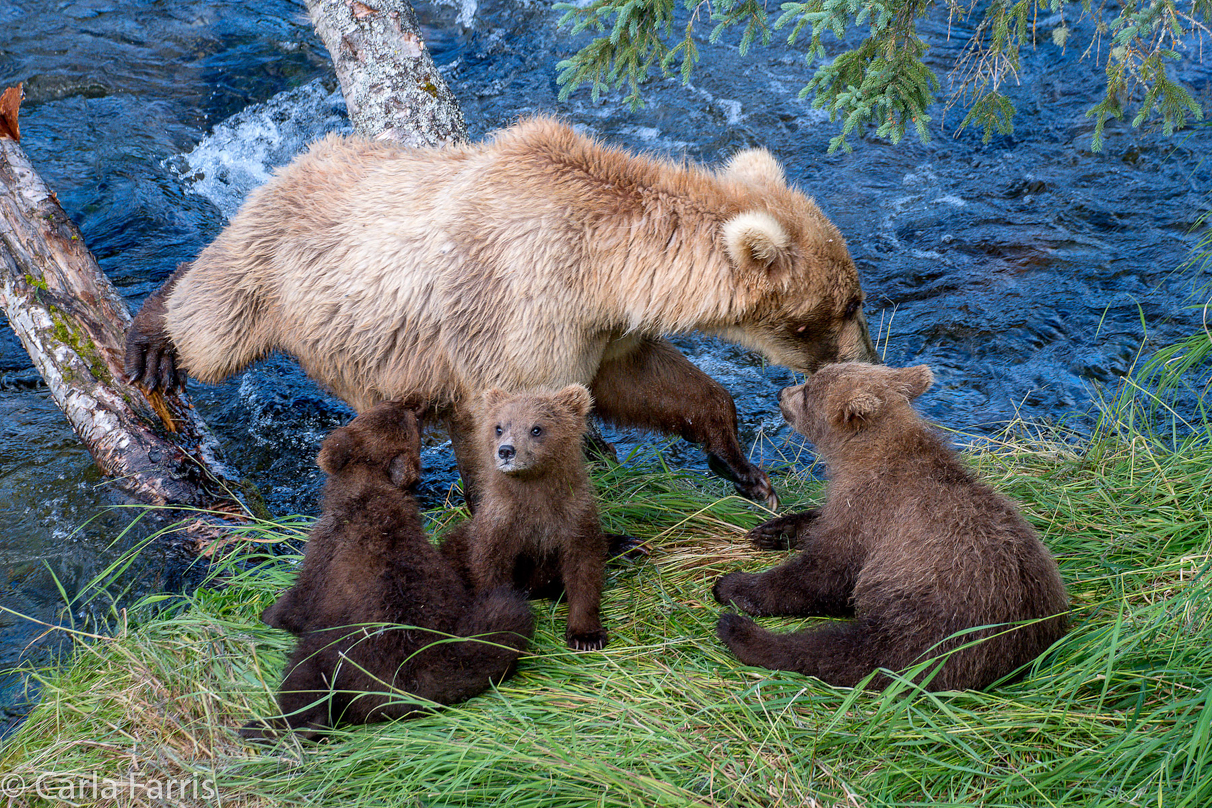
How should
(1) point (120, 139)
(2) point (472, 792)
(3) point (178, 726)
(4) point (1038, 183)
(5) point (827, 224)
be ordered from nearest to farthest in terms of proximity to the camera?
1. (2) point (472, 792)
2. (3) point (178, 726)
3. (5) point (827, 224)
4. (4) point (1038, 183)
5. (1) point (120, 139)

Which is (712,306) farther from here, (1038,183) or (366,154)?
(1038,183)

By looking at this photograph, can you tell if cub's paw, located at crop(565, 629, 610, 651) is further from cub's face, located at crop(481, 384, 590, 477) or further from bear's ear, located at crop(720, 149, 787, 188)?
bear's ear, located at crop(720, 149, 787, 188)

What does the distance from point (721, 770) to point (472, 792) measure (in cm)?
83

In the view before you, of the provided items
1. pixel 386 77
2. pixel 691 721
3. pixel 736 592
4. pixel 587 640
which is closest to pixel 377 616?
pixel 587 640

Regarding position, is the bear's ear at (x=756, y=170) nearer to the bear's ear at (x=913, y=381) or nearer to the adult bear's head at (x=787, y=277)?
the adult bear's head at (x=787, y=277)

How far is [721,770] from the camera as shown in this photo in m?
3.11

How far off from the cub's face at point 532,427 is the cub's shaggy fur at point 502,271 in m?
0.37

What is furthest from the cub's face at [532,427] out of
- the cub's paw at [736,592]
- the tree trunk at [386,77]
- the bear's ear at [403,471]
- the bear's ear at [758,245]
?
the tree trunk at [386,77]

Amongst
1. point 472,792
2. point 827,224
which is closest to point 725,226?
point 827,224

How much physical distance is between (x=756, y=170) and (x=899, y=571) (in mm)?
2499

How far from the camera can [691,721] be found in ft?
11.2

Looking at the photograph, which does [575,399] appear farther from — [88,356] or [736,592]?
[88,356]

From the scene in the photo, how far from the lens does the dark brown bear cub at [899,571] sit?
11.3ft

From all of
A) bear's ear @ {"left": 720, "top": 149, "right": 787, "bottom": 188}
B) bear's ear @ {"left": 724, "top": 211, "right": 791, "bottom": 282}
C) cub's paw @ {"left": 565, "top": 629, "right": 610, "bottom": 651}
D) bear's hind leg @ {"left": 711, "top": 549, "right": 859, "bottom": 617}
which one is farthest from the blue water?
bear's hind leg @ {"left": 711, "top": 549, "right": 859, "bottom": 617}
